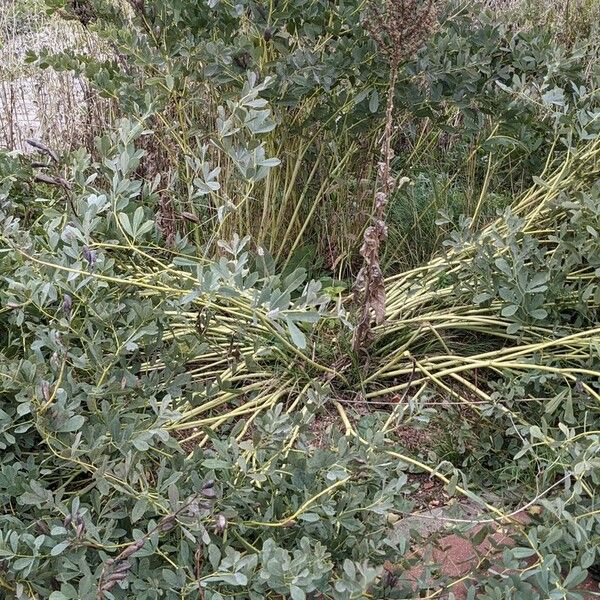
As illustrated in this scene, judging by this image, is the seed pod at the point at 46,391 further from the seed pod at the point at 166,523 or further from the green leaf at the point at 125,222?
the green leaf at the point at 125,222

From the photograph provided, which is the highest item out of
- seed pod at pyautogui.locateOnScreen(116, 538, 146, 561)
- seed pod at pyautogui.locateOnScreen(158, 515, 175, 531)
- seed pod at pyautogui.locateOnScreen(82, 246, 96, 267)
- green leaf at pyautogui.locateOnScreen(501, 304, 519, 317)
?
seed pod at pyautogui.locateOnScreen(82, 246, 96, 267)

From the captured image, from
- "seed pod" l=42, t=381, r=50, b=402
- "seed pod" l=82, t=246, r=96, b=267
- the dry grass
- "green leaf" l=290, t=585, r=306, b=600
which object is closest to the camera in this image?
"green leaf" l=290, t=585, r=306, b=600

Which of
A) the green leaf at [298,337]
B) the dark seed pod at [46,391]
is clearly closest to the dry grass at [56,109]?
the dark seed pod at [46,391]

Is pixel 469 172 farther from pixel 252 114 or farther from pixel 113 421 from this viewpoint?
pixel 113 421

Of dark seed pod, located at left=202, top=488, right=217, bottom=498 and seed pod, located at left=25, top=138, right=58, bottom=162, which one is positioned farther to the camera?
seed pod, located at left=25, top=138, right=58, bottom=162

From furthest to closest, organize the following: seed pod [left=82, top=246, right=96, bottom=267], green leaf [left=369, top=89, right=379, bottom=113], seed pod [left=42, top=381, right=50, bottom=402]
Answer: green leaf [left=369, top=89, right=379, bottom=113], seed pod [left=82, top=246, right=96, bottom=267], seed pod [left=42, top=381, right=50, bottom=402]

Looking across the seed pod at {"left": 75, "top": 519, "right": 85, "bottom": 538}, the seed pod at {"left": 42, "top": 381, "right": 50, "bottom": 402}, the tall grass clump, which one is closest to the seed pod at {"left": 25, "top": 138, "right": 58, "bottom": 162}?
the tall grass clump

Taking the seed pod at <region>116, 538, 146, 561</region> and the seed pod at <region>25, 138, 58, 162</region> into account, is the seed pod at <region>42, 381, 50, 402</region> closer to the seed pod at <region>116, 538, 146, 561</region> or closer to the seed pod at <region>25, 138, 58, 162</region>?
the seed pod at <region>116, 538, 146, 561</region>

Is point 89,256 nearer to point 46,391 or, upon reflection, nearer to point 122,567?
point 46,391

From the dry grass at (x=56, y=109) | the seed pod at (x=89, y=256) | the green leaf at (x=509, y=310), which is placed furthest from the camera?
the dry grass at (x=56, y=109)

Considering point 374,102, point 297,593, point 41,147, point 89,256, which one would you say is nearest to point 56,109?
point 374,102

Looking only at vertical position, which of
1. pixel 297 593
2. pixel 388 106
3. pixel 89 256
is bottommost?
pixel 297 593

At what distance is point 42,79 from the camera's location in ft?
13.6

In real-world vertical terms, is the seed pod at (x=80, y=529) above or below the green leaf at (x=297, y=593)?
above
